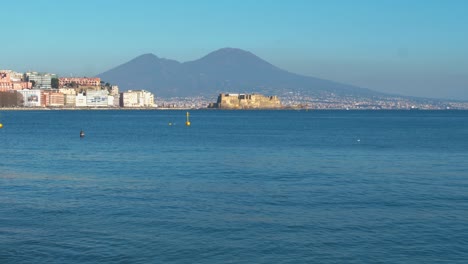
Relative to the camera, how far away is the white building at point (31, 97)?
19100 centimetres

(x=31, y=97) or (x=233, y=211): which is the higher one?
(x=31, y=97)

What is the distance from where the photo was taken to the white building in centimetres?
19100

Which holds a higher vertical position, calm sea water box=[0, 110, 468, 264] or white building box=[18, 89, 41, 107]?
white building box=[18, 89, 41, 107]

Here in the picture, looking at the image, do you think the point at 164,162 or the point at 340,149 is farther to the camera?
the point at 340,149

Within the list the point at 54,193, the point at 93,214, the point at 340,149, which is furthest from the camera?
the point at 340,149

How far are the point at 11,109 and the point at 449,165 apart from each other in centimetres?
16551

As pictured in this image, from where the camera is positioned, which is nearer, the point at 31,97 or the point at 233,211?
the point at 233,211

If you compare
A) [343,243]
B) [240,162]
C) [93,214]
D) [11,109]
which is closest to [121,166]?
[240,162]

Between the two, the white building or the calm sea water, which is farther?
the white building

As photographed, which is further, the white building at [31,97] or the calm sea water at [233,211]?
the white building at [31,97]

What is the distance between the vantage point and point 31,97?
19200cm

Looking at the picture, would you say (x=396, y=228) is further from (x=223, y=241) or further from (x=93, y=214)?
(x=93, y=214)

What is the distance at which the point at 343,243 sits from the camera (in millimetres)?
15250

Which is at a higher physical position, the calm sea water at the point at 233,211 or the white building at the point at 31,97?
the white building at the point at 31,97
